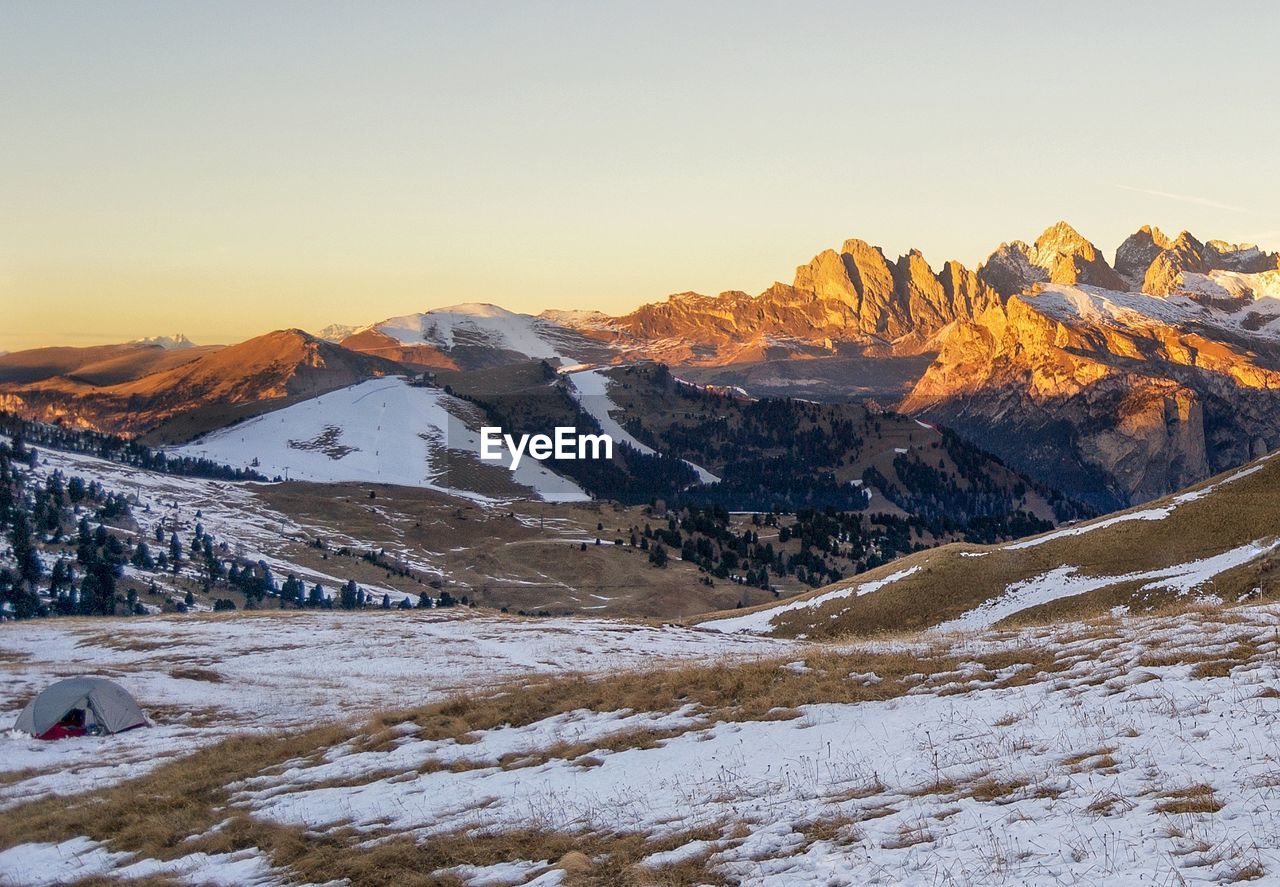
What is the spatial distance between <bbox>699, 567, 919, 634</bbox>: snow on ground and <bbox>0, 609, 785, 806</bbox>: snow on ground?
775cm

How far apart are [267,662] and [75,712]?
17.4 meters

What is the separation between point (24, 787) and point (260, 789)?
10388 millimetres

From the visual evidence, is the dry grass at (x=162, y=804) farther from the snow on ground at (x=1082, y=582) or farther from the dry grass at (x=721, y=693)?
the snow on ground at (x=1082, y=582)

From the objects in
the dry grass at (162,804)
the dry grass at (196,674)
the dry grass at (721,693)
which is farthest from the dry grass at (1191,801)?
the dry grass at (196,674)

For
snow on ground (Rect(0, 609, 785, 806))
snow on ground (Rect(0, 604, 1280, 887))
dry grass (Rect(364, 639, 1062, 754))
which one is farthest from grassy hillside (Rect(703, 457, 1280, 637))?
snow on ground (Rect(0, 604, 1280, 887))

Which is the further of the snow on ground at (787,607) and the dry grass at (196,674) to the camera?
the snow on ground at (787,607)

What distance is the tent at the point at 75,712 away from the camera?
39094 millimetres

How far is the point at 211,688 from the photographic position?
160 feet

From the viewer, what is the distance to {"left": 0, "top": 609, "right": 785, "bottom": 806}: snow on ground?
37.1 metres

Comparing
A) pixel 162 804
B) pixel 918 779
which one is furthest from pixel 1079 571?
pixel 162 804

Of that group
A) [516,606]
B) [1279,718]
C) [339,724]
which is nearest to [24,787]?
[339,724]

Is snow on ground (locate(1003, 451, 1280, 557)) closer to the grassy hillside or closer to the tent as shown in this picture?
the grassy hillside

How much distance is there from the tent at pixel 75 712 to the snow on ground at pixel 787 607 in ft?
164

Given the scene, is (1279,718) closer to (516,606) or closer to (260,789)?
(260,789)
